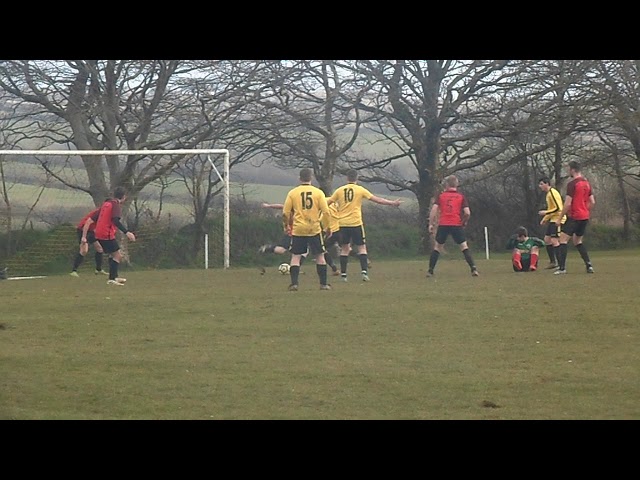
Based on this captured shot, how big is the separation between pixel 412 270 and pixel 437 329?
35.4 ft

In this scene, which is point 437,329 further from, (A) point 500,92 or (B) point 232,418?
(A) point 500,92

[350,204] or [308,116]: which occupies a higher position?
[308,116]

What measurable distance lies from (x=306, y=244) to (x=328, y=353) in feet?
20.9

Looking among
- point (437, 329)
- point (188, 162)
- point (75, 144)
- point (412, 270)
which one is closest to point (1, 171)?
point (75, 144)

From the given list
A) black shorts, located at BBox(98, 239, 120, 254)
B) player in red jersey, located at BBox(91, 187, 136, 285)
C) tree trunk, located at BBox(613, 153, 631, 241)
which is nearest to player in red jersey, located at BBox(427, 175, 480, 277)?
player in red jersey, located at BBox(91, 187, 136, 285)

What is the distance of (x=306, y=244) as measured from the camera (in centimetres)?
1569

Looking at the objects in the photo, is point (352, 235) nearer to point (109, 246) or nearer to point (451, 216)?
point (451, 216)

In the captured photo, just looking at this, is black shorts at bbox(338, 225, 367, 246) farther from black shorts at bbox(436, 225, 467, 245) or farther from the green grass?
the green grass

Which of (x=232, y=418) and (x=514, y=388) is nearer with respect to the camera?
(x=232, y=418)

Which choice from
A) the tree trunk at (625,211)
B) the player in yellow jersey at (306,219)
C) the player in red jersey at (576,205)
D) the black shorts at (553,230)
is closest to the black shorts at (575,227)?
the player in red jersey at (576,205)

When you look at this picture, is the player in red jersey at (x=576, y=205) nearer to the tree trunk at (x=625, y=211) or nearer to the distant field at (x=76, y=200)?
the distant field at (x=76, y=200)

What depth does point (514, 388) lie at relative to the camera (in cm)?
766

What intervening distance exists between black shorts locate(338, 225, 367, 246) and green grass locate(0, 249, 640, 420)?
1.61 meters

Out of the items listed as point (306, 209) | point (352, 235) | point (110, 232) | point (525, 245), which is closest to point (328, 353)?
point (306, 209)
